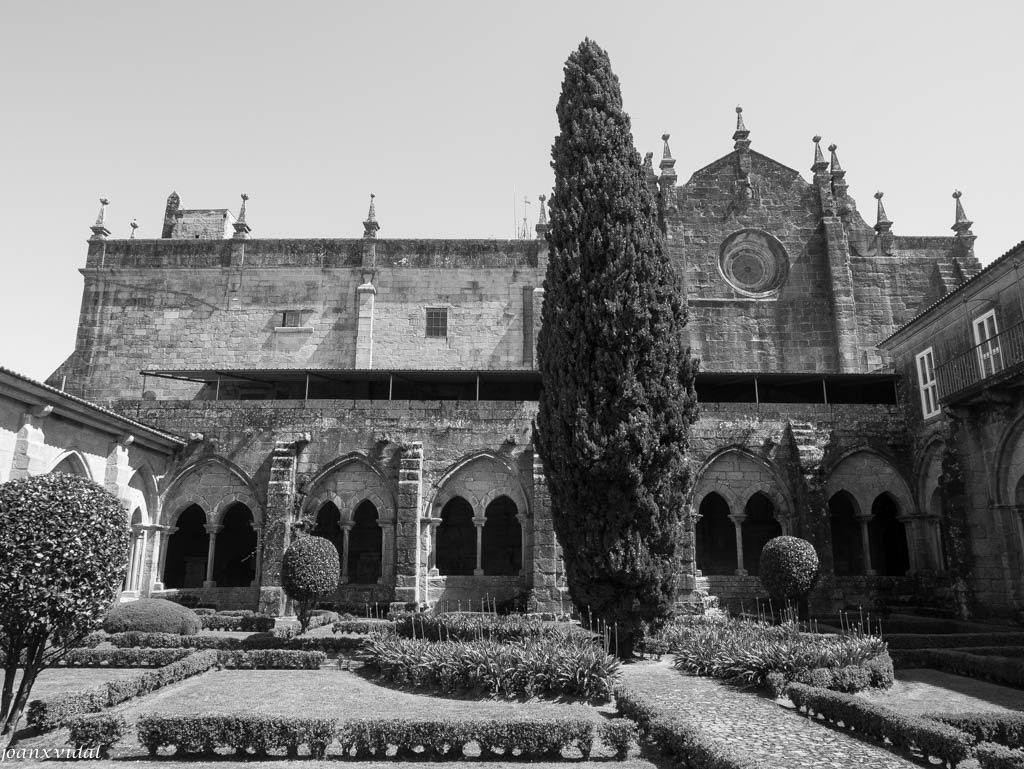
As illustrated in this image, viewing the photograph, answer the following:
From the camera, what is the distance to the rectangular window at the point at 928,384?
64.3 ft

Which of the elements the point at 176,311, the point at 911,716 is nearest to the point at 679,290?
the point at 911,716

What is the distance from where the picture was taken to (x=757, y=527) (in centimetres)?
2328

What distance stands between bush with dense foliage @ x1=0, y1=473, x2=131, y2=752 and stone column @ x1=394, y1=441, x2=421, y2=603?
1036 cm

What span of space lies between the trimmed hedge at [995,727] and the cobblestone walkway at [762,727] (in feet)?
3.19

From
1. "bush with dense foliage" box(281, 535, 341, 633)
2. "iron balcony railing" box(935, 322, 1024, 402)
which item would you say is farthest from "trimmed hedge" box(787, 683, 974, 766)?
"iron balcony railing" box(935, 322, 1024, 402)

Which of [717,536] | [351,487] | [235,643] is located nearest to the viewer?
[235,643]

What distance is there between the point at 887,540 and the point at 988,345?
7.38 m

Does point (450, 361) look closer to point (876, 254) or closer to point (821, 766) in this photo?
point (876, 254)

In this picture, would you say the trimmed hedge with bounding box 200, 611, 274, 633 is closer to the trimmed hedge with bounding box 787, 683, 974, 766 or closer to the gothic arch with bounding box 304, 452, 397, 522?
the gothic arch with bounding box 304, 452, 397, 522

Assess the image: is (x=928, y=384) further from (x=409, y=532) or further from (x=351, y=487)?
(x=351, y=487)

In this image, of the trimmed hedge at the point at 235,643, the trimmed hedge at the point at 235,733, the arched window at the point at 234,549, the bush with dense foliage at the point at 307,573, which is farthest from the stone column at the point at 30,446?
the arched window at the point at 234,549

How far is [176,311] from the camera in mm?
27531

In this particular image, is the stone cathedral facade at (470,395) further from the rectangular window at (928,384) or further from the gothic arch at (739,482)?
the rectangular window at (928,384)

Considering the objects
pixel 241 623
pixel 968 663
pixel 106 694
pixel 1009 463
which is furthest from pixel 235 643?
pixel 1009 463
